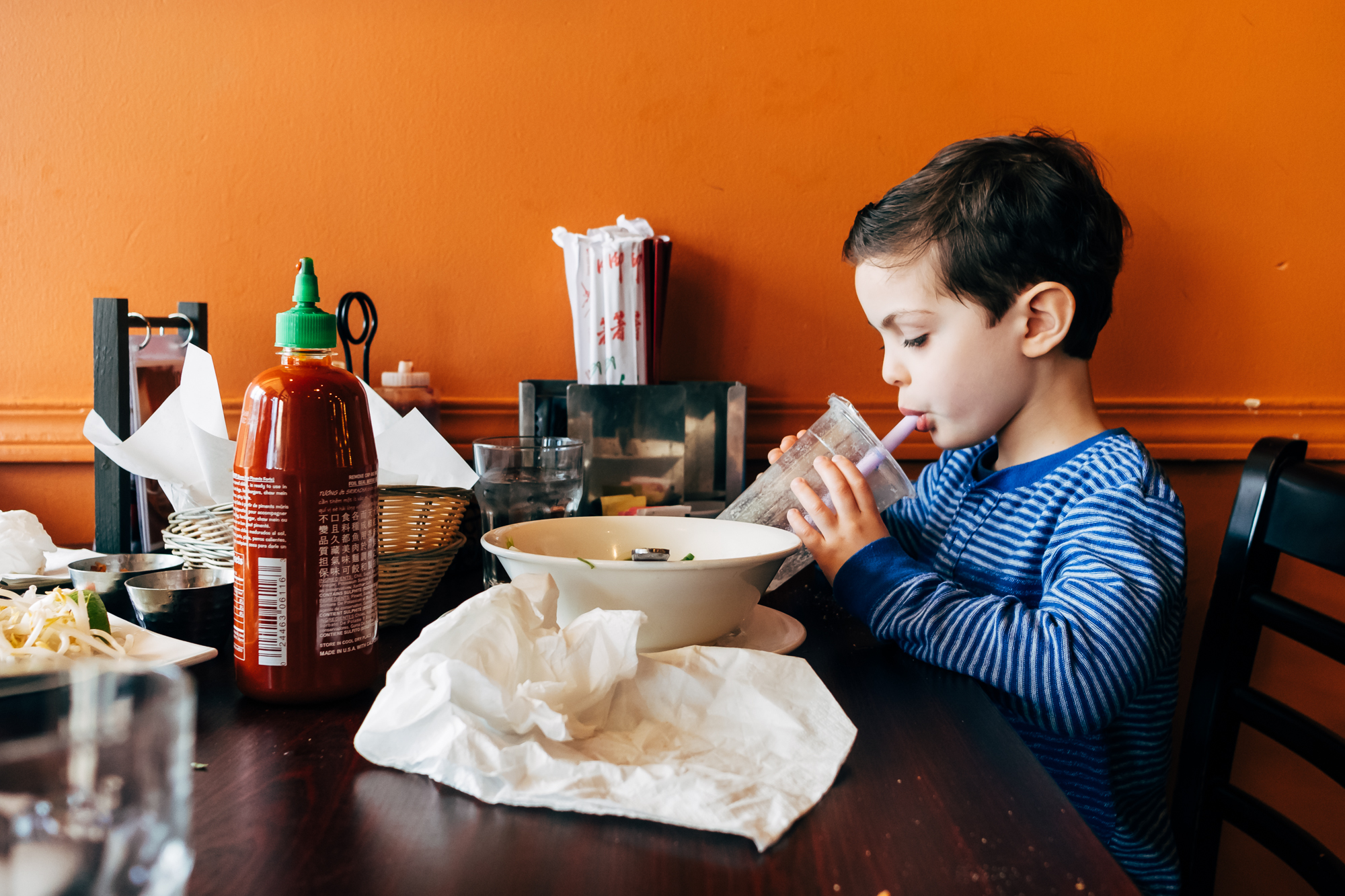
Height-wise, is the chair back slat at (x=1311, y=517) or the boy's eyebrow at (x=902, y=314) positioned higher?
the boy's eyebrow at (x=902, y=314)

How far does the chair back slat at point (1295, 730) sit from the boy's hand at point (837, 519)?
1.21 ft

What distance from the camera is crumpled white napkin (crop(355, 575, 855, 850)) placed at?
0.45m

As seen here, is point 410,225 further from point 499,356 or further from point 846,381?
point 846,381

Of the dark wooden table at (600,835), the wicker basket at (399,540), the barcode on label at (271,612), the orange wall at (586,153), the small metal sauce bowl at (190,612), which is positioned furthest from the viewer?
the orange wall at (586,153)

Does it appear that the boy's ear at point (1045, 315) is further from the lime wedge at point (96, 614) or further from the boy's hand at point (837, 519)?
the lime wedge at point (96, 614)

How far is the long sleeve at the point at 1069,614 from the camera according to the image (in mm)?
721

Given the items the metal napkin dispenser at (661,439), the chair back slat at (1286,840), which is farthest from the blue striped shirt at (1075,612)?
the metal napkin dispenser at (661,439)

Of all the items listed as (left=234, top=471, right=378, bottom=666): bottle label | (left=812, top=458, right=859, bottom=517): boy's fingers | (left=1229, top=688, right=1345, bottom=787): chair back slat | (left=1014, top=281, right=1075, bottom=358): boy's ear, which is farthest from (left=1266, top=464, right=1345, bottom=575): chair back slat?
(left=234, top=471, right=378, bottom=666): bottle label

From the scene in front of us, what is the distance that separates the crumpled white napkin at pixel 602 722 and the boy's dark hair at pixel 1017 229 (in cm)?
59

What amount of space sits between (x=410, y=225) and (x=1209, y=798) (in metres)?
1.34

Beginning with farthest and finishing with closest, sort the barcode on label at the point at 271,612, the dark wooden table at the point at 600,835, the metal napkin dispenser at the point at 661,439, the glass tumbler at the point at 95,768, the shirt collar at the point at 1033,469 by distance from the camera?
1. the metal napkin dispenser at the point at 661,439
2. the shirt collar at the point at 1033,469
3. the barcode on label at the point at 271,612
4. the dark wooden table at the point at 600,835
5. the glass tumbler at the point at 95,768

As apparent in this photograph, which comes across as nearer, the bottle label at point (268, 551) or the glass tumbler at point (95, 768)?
the glass tumbler at point (95, 768)

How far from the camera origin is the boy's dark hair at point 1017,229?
95cm

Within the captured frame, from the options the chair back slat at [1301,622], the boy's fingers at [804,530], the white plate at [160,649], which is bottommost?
the white plate at [160,649]
